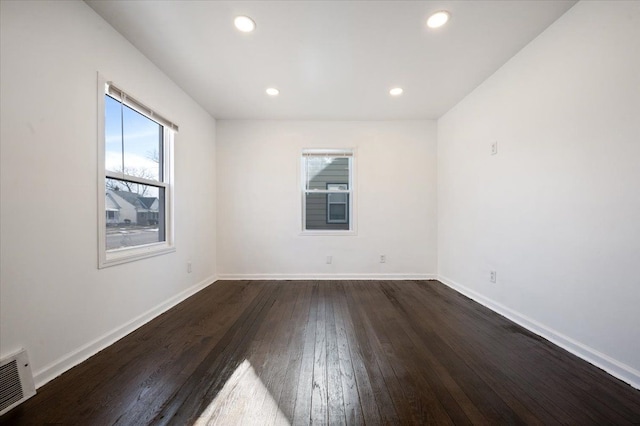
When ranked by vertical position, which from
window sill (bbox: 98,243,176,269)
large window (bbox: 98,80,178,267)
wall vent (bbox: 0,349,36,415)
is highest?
large window (bbox: 98,80,178,267)

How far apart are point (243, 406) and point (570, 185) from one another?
267 cm

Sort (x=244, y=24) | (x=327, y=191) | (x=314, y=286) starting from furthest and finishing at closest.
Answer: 1. (x=327, y=191)
2. (x=314, y=286)
3. (x=244, y=24)

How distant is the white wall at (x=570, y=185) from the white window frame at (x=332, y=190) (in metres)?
1.69

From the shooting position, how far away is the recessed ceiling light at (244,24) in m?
1.92

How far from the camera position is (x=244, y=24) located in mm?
1970

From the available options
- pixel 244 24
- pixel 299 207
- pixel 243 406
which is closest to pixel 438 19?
pixel 244 24

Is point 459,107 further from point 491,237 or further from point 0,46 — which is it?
point 0,46

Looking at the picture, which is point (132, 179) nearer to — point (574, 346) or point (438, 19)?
point (438, 19)

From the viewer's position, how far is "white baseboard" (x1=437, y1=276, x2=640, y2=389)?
152 cm

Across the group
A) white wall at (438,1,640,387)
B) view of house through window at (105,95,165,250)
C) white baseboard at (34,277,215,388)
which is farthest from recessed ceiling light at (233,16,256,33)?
white baseboard at (34,277,215,388)

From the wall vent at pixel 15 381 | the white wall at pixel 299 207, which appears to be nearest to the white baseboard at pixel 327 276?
the white wall at pixel 299 207

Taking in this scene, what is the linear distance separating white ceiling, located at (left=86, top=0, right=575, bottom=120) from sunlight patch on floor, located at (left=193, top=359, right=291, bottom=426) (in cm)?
255

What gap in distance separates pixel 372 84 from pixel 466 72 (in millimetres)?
974

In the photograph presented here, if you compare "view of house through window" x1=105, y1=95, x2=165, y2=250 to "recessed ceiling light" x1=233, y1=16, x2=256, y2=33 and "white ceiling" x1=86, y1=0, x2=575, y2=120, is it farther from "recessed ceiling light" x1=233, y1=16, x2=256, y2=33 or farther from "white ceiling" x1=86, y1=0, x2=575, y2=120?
"recessed ceiling light" x1=233, y1=16, x2=256, y2=33
